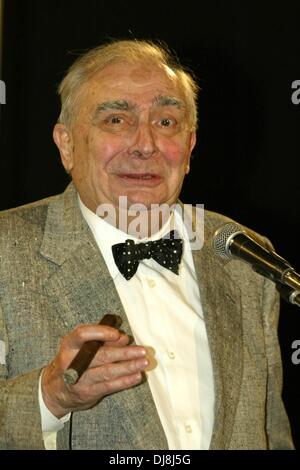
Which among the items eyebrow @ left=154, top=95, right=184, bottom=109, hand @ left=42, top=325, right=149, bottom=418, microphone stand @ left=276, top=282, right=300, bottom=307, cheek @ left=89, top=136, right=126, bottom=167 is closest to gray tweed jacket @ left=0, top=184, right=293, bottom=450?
cheek @ left=89, top=136, right=126, bottom=167

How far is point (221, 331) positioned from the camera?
223 centimetres

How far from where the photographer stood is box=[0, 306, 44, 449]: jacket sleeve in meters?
1.85

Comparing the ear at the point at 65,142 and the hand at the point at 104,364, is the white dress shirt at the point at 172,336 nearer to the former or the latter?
the ear at the point at 65,142

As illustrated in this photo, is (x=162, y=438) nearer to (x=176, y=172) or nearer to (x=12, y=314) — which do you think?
(x=12, y=314)

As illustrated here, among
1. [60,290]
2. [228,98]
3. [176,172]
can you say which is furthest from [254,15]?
[60,290]

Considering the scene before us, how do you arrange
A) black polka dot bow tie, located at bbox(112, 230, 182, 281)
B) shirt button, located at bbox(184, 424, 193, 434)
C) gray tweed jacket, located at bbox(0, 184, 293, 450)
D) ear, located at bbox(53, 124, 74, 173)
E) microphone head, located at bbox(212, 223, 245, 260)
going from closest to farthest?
1. microphone head, located at bbox(212, 223, 245, 260)
2. gray tweed jacket, located at bbox(0, 184, 293, 450)
3. shirt button, located at bbox(184, 424, 193, 434)
4. black polka dot bow tie, located at bbox(112, 230, 182, 281)
5. ear, located at bbox(53, 124, 74, 173)

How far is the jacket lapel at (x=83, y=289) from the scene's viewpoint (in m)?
1.98

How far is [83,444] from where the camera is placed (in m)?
1.98

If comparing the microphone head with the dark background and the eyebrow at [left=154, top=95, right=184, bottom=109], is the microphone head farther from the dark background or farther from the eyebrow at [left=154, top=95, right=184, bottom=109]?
the dark background

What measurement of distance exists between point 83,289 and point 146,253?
0.85ft

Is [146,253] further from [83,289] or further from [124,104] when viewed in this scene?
[124,104]

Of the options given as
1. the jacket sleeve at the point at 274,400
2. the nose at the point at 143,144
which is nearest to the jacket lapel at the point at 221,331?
the jacket sleeve at the point at 274,400

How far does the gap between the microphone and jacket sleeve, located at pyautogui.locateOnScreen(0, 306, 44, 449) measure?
19.1 inches

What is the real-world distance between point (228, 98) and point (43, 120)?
733 millimetres
